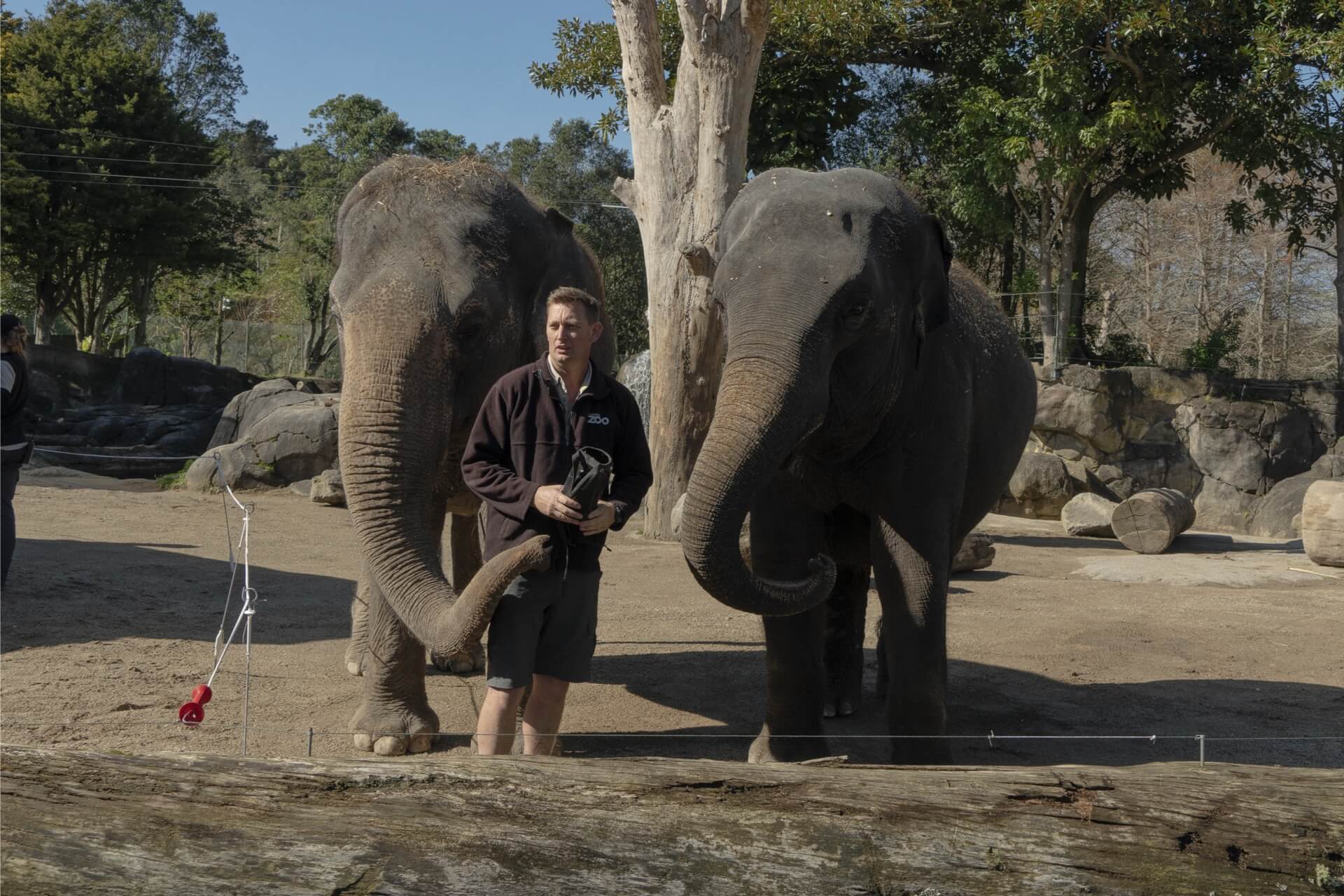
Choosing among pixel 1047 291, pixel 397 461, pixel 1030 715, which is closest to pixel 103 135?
pixel 1047 291

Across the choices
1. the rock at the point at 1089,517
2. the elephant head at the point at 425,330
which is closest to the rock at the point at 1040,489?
the rock at the point at 1089,517

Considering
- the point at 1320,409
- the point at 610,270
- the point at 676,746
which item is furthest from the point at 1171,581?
the point at 610,270

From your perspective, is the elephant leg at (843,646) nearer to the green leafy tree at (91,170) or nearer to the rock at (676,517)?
the rock at (676,517)

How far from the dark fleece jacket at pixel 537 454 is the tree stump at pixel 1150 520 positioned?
10459mm

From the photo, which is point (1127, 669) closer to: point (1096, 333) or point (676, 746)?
point (676, 746)

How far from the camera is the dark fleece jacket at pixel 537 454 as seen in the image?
3891 mm

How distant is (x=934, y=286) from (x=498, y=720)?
218cm

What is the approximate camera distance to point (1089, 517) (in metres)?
14.9

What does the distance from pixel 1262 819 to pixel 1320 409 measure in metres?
21.1

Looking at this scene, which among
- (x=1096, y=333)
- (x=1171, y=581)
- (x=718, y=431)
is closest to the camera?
(x=718, y=431)

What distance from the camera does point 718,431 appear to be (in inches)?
150

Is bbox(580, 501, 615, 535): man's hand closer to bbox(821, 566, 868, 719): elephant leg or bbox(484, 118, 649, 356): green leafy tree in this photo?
bbox(821, 566, 868, 719): elephant leg

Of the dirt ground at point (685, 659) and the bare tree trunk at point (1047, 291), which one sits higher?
the bare tree trunk at point (1047, 291)

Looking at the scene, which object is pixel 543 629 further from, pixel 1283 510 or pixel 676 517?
pixel 1283 510
